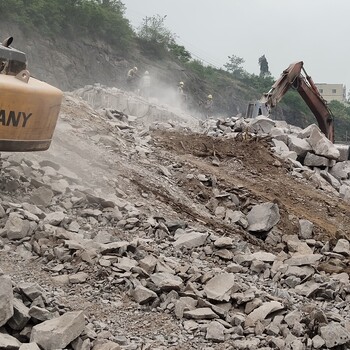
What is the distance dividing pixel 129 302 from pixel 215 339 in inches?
26.8

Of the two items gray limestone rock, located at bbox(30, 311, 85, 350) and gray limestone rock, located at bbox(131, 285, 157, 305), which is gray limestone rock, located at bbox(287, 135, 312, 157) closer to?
gray limestone rock, located at bbox(131, 285, 157, 305)

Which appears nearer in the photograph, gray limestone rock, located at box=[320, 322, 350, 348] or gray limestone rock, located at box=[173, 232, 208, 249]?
gray limestone rock, located at box=[320, 322, 350, 348]

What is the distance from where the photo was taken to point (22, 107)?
398 cm

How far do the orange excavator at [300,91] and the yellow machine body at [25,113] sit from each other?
1005 cm

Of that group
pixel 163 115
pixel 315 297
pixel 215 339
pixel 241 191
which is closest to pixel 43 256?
pixel 215 339

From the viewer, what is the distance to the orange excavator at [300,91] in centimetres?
1404

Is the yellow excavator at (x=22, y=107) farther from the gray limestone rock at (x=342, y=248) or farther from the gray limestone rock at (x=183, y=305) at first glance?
the gray limestone rock at (x=342, y=248)

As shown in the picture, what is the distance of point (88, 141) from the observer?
750 centimetres

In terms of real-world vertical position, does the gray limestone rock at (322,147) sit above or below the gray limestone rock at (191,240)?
above

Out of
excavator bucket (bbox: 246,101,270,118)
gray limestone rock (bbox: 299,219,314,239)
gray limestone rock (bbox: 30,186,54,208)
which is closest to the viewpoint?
gray limestone rock (bbox: 30,186,54,208)

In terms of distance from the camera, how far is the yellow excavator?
391cm

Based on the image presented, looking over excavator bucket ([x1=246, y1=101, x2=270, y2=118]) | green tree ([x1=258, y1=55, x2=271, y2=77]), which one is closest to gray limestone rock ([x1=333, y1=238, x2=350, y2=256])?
excavator bucket ([x1=246, y1=101, x2=270, y2=118])

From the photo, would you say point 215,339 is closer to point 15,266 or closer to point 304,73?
point 15,266

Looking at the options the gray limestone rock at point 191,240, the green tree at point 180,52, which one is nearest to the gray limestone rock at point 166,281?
the gray limestone rock at point 191,240
